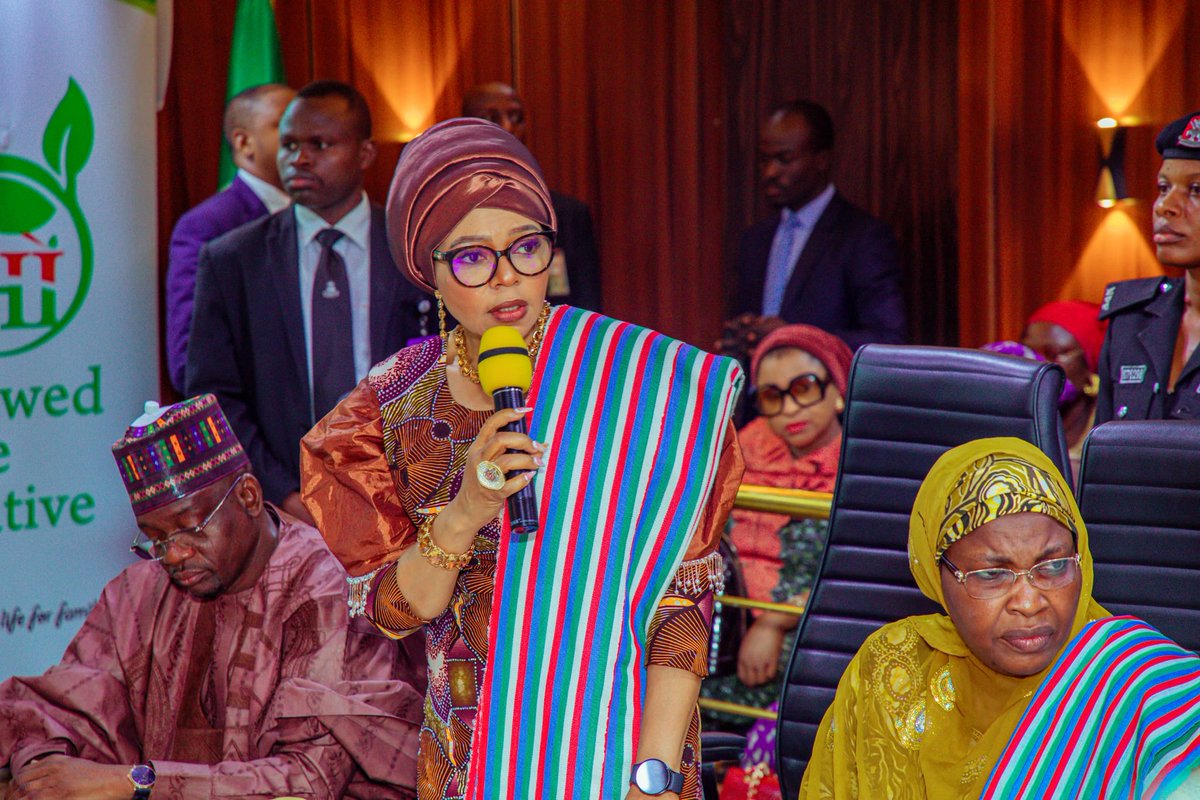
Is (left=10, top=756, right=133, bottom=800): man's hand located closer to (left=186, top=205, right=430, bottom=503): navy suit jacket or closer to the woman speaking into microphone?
the woman speaking into microphone

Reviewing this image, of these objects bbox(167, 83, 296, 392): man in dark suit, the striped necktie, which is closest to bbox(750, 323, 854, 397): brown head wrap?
the striped necktie

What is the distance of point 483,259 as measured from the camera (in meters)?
1.76

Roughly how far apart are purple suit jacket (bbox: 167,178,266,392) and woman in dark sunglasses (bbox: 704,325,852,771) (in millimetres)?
1618

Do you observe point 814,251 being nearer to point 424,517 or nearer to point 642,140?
point 642,140

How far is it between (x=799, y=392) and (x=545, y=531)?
2.21m

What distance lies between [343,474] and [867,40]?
15.2 ft

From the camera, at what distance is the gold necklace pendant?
1.86 m

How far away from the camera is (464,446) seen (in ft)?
6.02

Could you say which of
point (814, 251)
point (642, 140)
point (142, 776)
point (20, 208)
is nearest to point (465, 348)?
point (142, 776)

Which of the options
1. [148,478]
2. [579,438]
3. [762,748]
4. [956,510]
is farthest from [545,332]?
[762,748]

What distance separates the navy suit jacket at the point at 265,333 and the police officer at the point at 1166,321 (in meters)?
1.71

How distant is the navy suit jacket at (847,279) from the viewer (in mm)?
4570

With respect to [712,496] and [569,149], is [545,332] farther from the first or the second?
[569,149]

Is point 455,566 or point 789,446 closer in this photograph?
point 455,566
